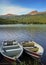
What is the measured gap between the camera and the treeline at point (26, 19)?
6344 mm

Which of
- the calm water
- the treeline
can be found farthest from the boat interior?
the treeline

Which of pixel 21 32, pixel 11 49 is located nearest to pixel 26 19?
pixel 21 32

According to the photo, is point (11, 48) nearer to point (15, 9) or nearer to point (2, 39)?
point (2, 39)

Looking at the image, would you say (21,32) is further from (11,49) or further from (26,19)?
(11,49)

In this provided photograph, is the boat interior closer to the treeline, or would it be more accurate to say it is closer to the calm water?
the calm water

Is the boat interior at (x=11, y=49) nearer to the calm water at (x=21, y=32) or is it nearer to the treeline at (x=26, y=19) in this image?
the calm water at (x=21, y=32)

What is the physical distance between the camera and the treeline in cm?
634

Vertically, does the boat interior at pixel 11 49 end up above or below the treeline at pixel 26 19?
below

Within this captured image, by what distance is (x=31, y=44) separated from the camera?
6.39 metres

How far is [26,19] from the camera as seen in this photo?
6512mm

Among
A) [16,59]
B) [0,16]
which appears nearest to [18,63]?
[16,59]

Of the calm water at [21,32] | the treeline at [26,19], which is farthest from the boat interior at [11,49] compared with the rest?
the treeline at [26,19]

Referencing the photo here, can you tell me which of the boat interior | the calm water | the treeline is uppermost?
the treeline

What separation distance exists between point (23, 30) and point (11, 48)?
65cm
